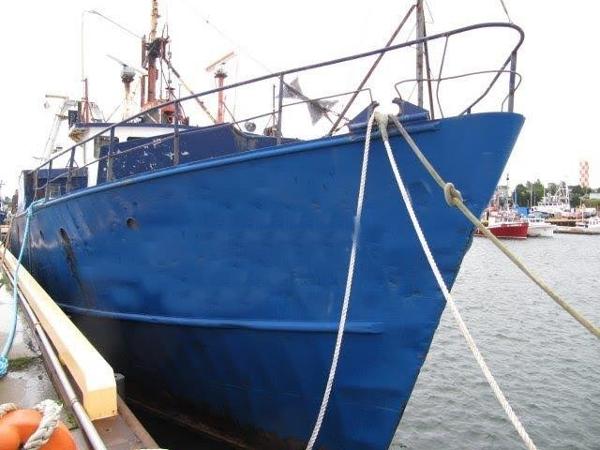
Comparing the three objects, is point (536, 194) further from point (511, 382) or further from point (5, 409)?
point (5, 409)

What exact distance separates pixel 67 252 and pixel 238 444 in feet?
11.2

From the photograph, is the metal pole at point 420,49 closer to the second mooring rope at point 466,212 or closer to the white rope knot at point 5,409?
the second mooring rope at point 466,212

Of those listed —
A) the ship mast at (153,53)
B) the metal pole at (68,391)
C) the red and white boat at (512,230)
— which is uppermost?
the ship mast at (153,53)

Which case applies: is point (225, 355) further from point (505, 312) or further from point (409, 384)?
point (505, 312)

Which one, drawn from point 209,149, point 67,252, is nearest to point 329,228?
point 209,149

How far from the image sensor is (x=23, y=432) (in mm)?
2510

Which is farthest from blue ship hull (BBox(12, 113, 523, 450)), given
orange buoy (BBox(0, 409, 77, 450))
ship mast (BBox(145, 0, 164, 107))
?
ship mast (BBox(145, 0, 164, 107))

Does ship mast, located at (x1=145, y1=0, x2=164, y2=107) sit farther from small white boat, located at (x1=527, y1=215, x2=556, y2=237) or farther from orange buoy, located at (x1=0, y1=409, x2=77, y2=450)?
small white boat, located at (x1=527, y1=215, x2=556, y2=237)

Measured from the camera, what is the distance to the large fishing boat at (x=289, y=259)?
3799 mm

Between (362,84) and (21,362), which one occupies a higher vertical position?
(362,84)

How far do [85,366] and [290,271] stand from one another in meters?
1.74

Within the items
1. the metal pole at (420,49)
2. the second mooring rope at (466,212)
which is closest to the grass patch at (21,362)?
the second mooring rope at (466,212)

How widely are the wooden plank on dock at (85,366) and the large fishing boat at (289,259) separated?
0.77 metres

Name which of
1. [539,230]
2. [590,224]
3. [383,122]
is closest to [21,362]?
[383,122]
